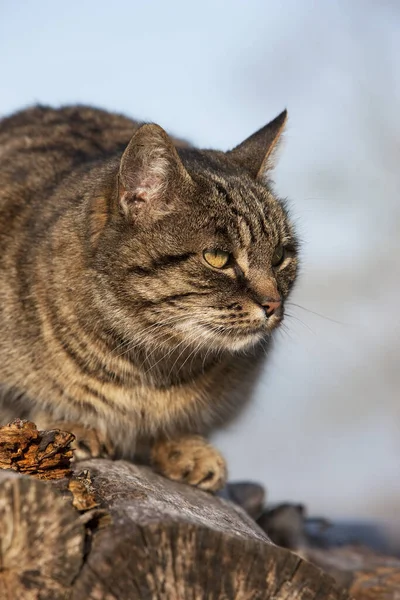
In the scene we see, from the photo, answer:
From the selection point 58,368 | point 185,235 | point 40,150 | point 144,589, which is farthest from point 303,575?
point 40,150

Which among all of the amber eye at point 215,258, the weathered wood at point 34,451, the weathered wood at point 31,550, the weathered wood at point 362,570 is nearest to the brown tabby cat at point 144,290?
the amber eye at point 215,258

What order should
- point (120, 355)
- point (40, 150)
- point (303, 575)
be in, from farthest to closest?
1. point (40, 150)
2. point (120, 355)
3. point (303, 575)

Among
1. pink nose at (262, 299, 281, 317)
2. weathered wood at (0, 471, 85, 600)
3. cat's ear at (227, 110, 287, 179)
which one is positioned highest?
cat's ear at (227, 110, 287, 179)

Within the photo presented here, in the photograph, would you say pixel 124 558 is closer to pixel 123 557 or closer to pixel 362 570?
pixel 123 557

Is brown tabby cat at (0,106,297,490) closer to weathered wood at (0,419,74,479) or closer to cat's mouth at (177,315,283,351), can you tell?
cat's mouth at (177,315,283,351)

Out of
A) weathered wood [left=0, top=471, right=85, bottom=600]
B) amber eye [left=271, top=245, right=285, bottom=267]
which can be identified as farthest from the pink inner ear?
weathered wood [left=0, top=471, right=85, bottom=600]

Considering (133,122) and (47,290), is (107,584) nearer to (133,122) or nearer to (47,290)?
(47,290)
